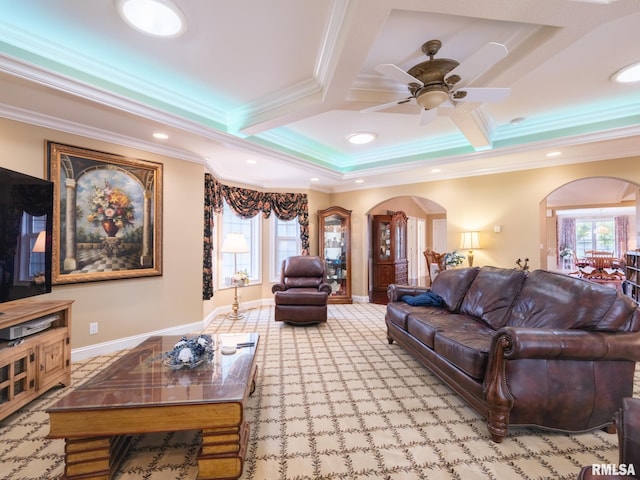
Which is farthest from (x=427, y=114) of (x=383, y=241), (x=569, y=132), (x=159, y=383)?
(x=383, y=241)

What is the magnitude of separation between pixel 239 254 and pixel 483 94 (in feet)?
15.6

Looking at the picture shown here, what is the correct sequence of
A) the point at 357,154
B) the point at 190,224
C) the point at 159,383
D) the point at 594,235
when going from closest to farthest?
1. the point at 159,383
2. the point at 190,224
3. the point at 357,154
4. the point at 594,235

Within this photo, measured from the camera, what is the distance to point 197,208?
427 centimetres

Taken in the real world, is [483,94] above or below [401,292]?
above

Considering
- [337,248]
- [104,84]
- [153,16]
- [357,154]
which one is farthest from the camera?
[337,248]

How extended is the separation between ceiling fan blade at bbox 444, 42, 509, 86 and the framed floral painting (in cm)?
349

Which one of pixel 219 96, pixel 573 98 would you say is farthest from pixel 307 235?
pixel 573 98

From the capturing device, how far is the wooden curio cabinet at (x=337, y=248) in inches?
254

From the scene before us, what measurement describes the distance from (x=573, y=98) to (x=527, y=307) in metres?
2.40

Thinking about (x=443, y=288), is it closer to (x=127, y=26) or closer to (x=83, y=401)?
(x=83, y=401)

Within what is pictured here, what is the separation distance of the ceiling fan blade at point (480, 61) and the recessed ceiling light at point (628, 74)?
5.20ft

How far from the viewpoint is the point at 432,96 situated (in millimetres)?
2363

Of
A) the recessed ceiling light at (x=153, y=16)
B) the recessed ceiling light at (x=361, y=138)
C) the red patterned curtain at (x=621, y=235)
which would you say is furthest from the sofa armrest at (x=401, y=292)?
the red patterned curtain at (x=621, y=235)

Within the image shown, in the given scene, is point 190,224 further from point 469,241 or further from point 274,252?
point 469,241
